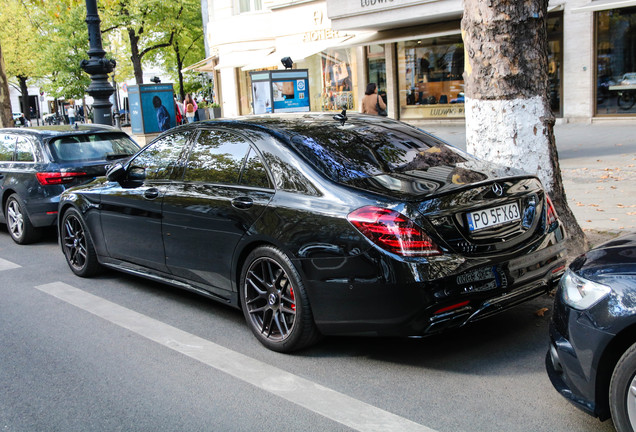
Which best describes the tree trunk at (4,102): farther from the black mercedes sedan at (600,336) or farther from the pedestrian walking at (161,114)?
the black mercedes sedan at (600,336)

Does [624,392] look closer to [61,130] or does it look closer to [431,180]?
[431,180]

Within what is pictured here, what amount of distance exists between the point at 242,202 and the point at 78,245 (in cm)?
295

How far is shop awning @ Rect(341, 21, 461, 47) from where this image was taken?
2078cm

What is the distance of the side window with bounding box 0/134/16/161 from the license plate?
297 inches

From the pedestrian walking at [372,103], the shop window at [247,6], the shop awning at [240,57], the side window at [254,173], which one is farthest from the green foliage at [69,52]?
the side window at [254,173]

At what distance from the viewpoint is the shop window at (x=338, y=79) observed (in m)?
26.2

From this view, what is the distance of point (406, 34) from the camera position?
21984 millimetres

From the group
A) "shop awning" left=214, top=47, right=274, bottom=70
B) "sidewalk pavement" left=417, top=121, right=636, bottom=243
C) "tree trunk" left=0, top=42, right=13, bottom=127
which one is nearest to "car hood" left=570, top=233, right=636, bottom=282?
"sidewalk pavement" left=417, top=121, right=636, bottom=243

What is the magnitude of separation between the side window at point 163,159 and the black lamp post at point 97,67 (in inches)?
345

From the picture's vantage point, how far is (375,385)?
13.3ft

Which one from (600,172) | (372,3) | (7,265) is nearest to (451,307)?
(7,265)

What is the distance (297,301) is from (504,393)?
1.40 meters

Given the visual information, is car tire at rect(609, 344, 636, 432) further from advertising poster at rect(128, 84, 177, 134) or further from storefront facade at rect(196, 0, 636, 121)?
advertising poster at rect(128, 84, 177, 134)

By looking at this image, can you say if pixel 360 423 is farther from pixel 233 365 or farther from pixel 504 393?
pixel 233 365
